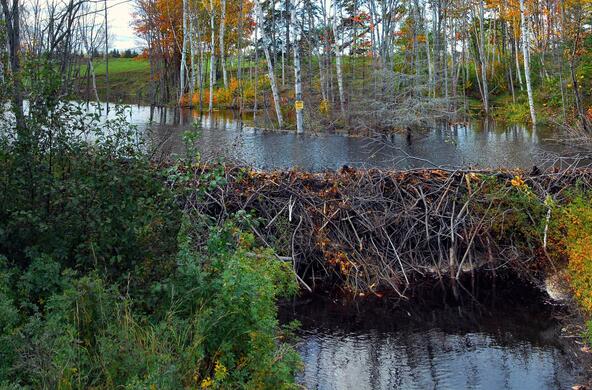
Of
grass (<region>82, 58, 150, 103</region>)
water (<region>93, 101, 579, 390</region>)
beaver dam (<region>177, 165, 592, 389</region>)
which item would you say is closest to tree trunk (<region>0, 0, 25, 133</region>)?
water (<region>93, 101, 579, 390</region>)

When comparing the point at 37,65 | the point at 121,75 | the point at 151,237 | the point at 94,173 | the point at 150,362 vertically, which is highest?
the point at 121,75

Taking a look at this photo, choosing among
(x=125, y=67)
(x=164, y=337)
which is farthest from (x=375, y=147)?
(x=125, y=67)

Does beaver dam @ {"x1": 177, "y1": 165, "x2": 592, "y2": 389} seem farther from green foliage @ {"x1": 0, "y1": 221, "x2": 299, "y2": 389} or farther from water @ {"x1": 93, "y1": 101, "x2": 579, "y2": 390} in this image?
green foliage @ {"x1": 0, "y1": 221, "x2": 299, "y2": 389}

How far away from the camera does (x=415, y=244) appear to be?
10.5m

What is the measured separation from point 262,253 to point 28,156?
3.96 meters

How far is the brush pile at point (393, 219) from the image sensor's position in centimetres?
1003

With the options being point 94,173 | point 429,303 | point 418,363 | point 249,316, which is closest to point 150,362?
point 249,316

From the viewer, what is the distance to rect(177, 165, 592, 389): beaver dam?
28.6ft

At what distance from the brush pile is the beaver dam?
2cm

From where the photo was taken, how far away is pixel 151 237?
5.38 metres

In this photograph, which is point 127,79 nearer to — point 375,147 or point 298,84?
point 298,84

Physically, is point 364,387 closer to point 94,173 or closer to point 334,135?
point 94,173

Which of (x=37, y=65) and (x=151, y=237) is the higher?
(x=37, y=65)

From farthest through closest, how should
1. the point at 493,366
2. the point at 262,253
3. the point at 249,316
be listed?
the point at 262,253 < the point at 493,366 < the point at 249,316
